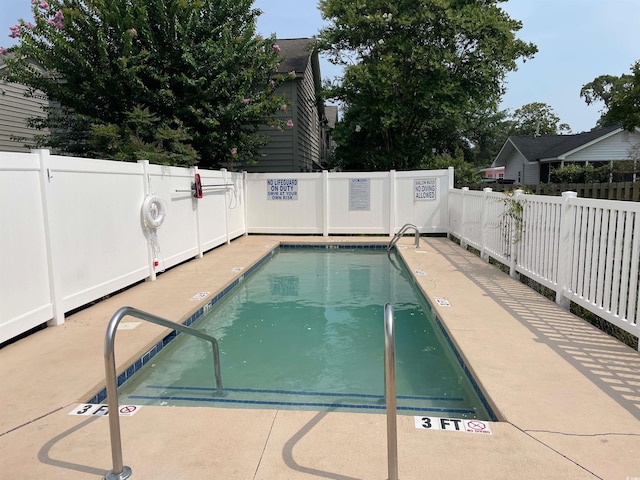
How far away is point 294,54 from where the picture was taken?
15.9 metres

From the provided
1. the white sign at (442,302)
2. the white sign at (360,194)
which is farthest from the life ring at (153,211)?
the white sign at (360,194)

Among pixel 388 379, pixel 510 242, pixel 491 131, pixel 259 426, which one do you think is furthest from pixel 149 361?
pixel 491 131

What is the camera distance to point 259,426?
2643mm

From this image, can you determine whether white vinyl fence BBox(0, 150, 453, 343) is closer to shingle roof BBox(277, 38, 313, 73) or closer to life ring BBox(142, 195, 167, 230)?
life ring BBox(142, 195, 167, 230)

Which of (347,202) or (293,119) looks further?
(293,119)

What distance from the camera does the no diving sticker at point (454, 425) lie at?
256cm

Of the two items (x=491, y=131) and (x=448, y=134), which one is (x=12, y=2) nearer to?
(x=448, y=134)

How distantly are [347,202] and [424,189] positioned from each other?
2055 millimetres

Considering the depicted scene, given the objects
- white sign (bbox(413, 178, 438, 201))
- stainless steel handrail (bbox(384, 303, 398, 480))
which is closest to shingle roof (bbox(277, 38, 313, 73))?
white sign (bbox(413, 178, 438, 201))

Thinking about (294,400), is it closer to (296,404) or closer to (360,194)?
(296,404)

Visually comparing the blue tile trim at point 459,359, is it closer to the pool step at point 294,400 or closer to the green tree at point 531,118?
the pool step at point 294,400

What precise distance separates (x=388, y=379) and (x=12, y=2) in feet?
46.8

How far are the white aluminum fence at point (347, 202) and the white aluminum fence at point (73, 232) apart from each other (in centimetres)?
450

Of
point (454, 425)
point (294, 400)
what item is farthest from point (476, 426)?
point (294, 400)
